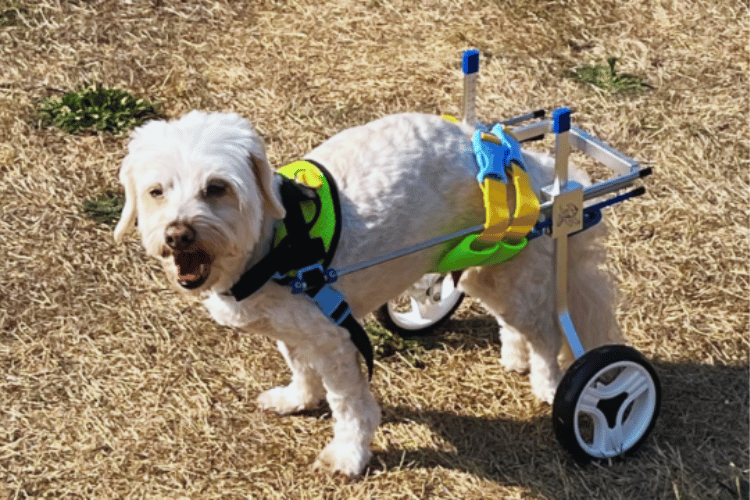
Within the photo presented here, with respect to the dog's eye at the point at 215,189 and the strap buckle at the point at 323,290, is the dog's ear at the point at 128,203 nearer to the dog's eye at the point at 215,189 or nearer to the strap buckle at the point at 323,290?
the dog's eye at the point at 215,189

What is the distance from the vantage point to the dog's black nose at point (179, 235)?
12.8 ft

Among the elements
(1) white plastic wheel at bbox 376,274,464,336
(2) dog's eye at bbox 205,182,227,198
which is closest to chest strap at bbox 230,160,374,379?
(2) dog's eye at bbox 205,182,227,198

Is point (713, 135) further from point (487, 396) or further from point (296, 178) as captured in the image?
point (296, 178)

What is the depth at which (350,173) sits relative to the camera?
14.9ft

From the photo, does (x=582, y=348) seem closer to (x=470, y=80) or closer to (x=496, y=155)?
(x=496, y=155)

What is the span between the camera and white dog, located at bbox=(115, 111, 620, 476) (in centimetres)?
401

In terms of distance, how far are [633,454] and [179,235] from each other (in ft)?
8.38

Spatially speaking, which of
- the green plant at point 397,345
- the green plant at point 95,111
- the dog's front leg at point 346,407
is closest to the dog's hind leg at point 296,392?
the dog's front leg at point 346,407

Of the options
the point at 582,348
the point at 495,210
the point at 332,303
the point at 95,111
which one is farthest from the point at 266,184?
the point at 95,111

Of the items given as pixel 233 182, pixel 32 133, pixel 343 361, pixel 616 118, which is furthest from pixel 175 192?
pixel 616 118

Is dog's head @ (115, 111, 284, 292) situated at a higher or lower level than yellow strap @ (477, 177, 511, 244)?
higher

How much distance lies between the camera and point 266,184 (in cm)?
418

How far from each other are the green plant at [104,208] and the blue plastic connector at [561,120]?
331 cm

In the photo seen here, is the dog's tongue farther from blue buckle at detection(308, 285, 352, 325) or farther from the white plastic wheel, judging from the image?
the white plastic wheel
